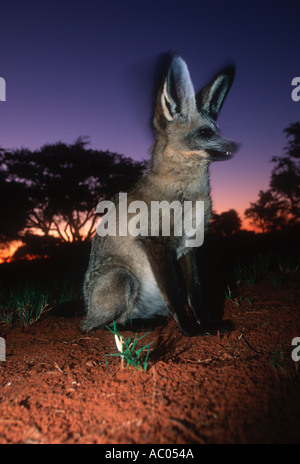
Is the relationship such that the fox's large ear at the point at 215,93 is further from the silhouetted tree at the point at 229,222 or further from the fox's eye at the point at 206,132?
the silhouetted tree at the point at 229,222

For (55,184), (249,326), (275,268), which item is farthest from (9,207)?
(249,326)

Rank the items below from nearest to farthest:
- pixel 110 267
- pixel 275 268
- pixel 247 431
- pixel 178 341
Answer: pixel 247 431 → pixel 178 341 → pixel 110 267 → pixel 275 268

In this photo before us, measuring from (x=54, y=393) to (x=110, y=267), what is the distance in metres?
1.76

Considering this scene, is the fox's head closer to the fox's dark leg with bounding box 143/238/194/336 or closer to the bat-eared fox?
the bat-eared fox

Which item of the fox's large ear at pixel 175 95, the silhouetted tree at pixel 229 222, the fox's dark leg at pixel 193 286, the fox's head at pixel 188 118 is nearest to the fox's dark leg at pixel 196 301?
the fox's dark leg at pixel 193 286

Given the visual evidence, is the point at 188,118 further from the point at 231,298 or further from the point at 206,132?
the point at 231,298

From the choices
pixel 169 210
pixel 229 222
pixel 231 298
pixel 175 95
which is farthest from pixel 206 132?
pixel 229 222

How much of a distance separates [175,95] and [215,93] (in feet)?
2.27

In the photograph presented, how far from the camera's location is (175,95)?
3520 mm

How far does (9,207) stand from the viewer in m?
22.6

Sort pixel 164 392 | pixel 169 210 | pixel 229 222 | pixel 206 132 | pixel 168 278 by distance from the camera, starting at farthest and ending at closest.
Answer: pixel 229 222 < pixel 206 132 < pixel 169 210 < pixel 168 278 < pixel 164 392

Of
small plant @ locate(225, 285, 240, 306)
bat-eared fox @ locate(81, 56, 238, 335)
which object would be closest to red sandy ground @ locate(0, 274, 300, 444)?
bat-eared fox @ locate(81, 56, 238, 335)

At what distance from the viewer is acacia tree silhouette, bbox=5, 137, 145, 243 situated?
977 inches

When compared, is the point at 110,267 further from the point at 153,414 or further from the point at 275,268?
the point at 275,268
